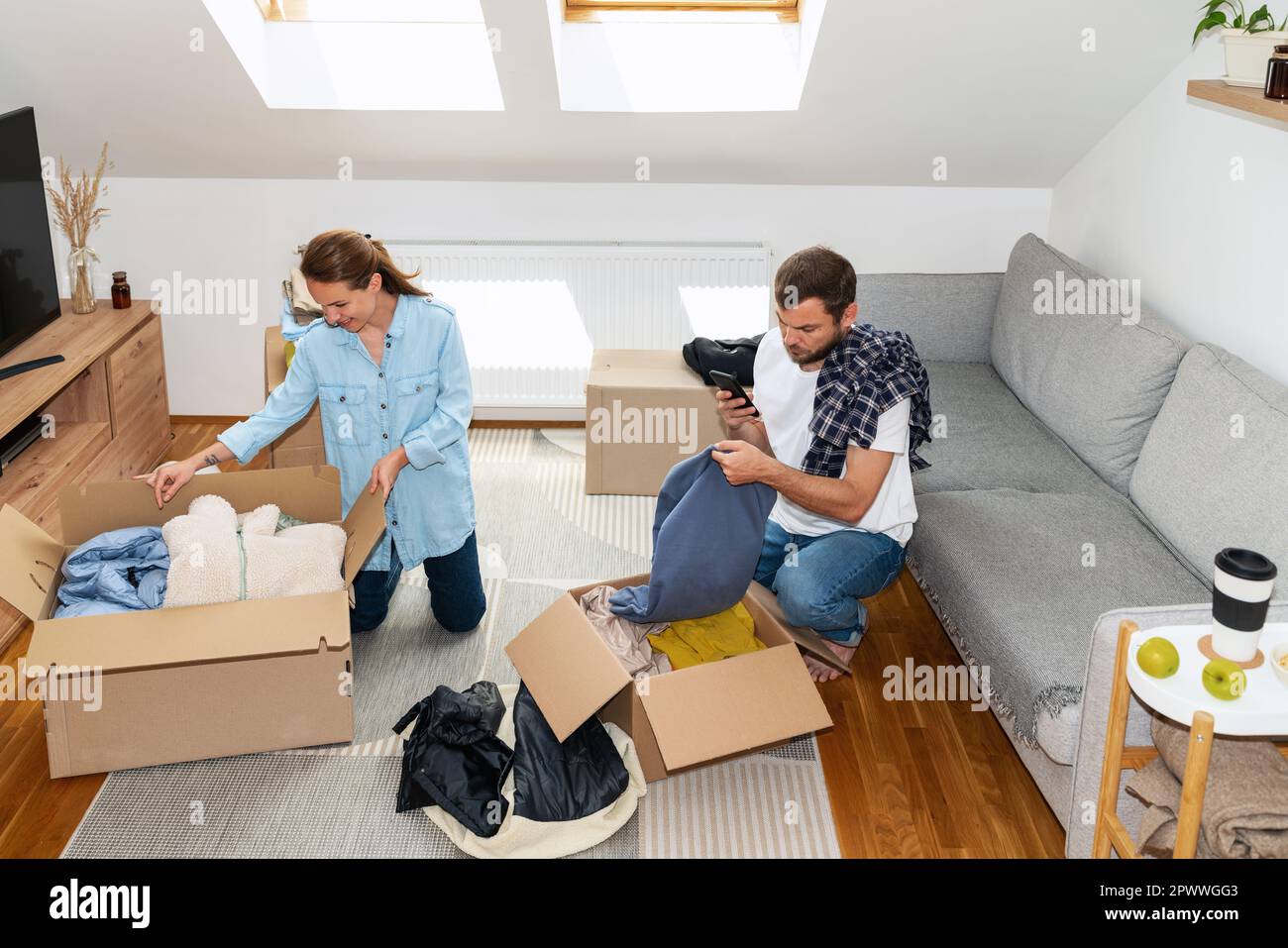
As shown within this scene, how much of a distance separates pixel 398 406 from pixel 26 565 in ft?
2.78

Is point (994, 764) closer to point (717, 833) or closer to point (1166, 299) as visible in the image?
point (717, 833)

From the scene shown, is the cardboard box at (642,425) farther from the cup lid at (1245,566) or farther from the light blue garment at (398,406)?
the cup lid at (1245,566)

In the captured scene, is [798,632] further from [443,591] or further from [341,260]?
[341,260]

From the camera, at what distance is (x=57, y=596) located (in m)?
2.41

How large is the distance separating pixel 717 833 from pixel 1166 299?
6.82 ft

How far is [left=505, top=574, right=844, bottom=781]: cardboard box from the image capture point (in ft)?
7.35

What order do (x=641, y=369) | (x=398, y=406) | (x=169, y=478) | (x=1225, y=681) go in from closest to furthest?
(x=1225, y=681), (x=169, y=478), (x=398, y=406), (x=641, y=369)

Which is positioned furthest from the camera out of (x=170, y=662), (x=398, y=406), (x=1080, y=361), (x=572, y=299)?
(x=572, y=299)

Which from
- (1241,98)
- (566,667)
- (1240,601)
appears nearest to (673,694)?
(566,667)

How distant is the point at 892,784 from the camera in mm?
2475

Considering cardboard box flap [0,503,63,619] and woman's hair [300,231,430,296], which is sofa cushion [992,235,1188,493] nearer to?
woman's hair [300,231,430,296]

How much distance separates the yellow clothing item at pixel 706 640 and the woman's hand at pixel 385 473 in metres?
0.67

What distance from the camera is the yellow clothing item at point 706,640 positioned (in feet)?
8.25
